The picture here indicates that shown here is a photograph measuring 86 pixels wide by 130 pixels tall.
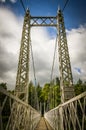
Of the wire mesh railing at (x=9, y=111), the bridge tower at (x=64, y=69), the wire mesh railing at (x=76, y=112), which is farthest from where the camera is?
the bridge tower at (x=64, y=69)

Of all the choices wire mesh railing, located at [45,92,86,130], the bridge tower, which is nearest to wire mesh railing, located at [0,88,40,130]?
wire mesh railing, located at [45,92,86,130]

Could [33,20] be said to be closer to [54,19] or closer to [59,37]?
[54,19]

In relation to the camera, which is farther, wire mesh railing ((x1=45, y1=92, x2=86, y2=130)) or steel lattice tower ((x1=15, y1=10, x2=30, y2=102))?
steel lattice tower ((x1=15, y1=10, x2=30, y2=102))

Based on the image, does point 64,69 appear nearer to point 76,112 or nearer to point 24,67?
point 24,67

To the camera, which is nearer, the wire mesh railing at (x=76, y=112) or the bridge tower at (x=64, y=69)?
the wire mesh railing at (x=76, y=112)

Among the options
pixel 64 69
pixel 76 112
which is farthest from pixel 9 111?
pixel 64 69

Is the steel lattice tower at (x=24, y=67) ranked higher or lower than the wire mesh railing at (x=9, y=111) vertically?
higher

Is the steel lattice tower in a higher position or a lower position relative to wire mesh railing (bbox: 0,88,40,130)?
higher

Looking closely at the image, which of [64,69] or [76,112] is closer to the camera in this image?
[76,112]

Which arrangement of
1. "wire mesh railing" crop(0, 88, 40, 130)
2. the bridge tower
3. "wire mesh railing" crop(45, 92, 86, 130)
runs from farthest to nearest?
→ 1. the bridge tower
2. "wire mesh railing" crop(45, 92, 86, 130)
3. "wire mesh railing" crop(0, 88, 40, 130)

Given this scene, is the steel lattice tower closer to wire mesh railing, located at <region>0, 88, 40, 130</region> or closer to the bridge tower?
the bridge tower

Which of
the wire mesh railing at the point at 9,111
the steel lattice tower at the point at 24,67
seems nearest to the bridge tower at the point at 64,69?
the steel lattice tower at the point at 24,67

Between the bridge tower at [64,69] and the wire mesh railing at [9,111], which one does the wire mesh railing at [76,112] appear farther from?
the bridge tower at [64,69]

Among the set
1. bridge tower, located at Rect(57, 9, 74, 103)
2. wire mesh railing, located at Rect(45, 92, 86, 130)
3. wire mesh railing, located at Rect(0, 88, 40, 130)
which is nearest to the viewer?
wire mesh railing, located at Rect(0, 88, 40, 130)
